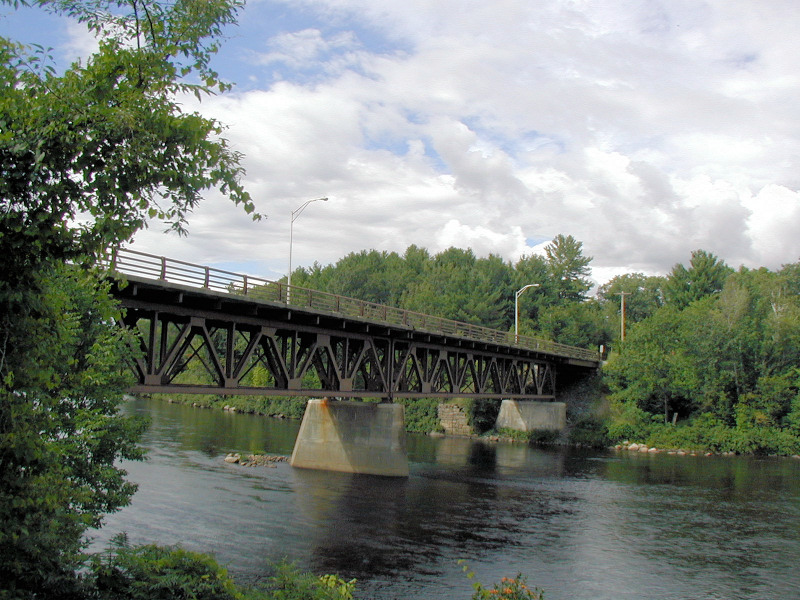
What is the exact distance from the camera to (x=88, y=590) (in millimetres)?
9781

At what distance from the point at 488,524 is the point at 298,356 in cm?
1296

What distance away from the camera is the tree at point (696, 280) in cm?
8969

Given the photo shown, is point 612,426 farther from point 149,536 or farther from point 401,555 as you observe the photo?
point 149,536

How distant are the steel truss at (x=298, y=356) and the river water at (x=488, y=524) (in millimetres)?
4499

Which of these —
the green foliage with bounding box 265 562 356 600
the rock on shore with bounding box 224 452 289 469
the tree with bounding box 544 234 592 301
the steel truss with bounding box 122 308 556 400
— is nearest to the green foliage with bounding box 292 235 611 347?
the tree with bounding box 544 234 592 301

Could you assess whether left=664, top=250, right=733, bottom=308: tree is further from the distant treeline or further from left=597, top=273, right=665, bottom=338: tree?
left=597, top=273, right=665, bottom=338: tree

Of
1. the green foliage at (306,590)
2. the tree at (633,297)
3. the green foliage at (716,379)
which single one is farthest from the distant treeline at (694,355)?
the green foliage at (306,590)

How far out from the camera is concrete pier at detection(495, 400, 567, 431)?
61844 mm

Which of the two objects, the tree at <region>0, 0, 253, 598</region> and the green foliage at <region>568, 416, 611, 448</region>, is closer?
the tree at <region>0, 0, 253, 598</region>

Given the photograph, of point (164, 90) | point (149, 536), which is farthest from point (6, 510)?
point (149, 536)

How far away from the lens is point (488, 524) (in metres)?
25.8

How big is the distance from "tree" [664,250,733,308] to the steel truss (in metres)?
42.0

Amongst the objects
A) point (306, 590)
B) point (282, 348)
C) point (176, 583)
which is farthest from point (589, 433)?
point (176, 583)

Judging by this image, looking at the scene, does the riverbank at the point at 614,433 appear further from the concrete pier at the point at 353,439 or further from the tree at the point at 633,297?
the tree at the point at 633,297
